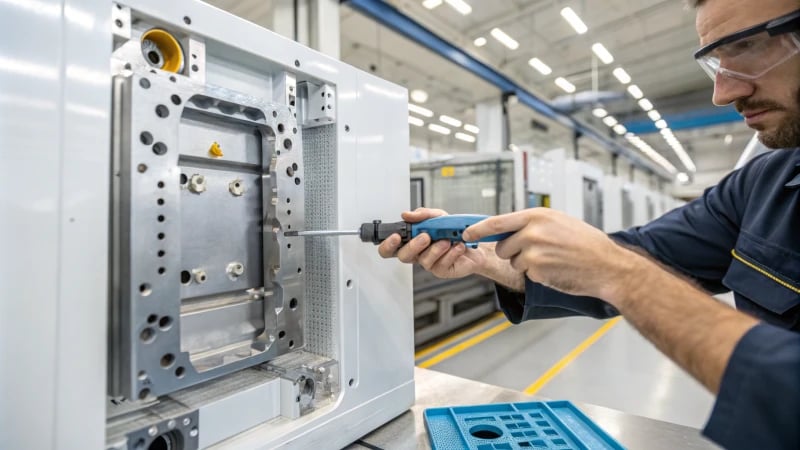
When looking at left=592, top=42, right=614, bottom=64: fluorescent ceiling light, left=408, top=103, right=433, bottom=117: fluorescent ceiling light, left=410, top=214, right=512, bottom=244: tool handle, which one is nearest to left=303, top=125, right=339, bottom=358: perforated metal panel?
left=410, top=214, right=512, bottom=244: tool handle

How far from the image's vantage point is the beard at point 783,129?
0.79 metres

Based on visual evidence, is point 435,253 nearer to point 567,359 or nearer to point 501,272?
point 501,272

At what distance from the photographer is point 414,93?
6.41m

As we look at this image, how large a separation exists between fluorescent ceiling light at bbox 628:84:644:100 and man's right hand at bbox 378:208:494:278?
253 inches

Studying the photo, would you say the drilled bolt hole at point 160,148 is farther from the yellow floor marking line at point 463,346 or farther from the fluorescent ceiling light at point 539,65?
the fluorescent ceiling light at point 539,65

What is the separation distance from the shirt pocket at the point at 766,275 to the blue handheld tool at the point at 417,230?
69 cm

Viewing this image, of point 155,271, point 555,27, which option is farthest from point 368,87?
point 555,27

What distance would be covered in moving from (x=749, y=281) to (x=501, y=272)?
22.7 inches

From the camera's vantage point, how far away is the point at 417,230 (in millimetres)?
833

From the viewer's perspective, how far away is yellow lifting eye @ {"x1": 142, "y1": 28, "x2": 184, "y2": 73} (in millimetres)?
647

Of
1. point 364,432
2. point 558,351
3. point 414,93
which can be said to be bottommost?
point 558,351

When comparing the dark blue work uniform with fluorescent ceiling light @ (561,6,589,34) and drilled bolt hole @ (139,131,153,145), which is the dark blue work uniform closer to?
drilled bolt hole @ (139,131,153,145)

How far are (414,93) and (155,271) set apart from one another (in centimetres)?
625

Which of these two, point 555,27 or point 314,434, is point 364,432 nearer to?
point 314,434
